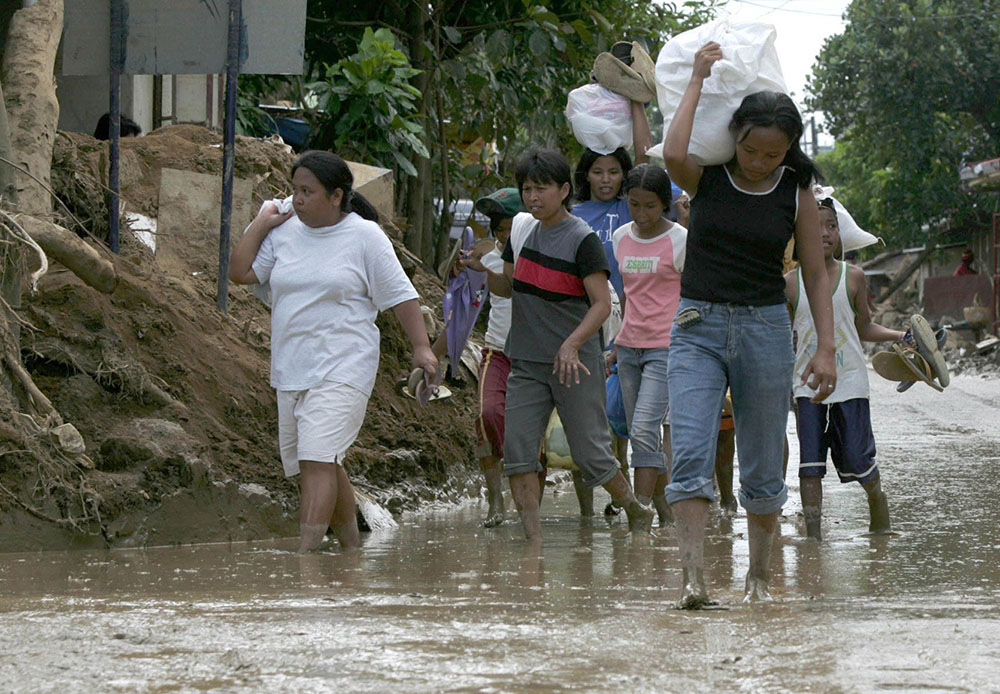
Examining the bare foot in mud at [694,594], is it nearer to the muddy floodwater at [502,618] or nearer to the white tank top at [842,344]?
the muddy floodwater at [502,618]

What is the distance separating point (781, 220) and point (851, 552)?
2.12 m

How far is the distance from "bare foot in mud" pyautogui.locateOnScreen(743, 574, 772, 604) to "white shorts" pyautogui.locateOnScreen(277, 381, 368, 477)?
194cm

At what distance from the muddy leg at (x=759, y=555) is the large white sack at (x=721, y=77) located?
123 centimetres

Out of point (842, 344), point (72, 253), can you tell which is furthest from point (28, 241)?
point (842, 344)

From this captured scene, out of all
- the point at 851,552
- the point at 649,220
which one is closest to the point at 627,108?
the point at 649,220

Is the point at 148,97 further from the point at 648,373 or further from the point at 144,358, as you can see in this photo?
the point at 648,373

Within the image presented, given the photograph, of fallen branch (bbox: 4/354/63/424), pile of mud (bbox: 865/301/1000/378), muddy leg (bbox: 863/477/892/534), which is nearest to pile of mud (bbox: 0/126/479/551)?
fallen branch (bbox: 4/354/63/424)

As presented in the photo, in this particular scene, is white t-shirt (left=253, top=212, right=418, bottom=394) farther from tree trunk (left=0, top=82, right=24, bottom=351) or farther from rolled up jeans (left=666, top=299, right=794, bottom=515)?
rolled up jeans (left=666, top=299, right=794, bottom=515)

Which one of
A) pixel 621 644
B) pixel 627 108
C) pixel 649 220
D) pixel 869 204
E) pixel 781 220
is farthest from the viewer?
pixel 869 204

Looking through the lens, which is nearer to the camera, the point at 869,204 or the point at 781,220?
the point at 781,220

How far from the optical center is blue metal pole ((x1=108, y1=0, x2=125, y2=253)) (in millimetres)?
8008

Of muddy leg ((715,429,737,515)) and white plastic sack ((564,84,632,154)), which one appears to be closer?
white plastic sack ((564,84,632,154))

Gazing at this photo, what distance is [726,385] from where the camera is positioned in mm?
4613

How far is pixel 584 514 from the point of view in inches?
305
